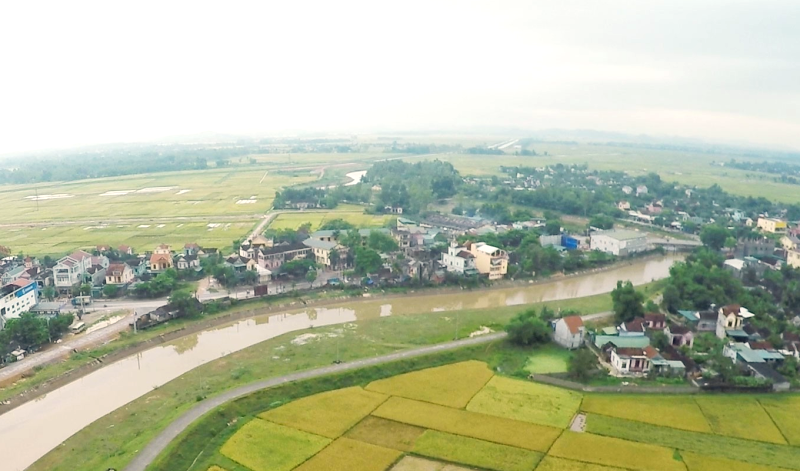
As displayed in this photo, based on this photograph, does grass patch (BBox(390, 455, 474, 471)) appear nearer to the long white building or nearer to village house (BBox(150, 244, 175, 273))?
the long white building

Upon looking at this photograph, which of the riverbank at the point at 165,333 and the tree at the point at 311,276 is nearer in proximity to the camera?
the riverbank at the point at 165,333

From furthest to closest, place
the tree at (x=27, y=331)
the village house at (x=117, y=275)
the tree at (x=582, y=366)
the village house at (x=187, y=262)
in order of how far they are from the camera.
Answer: the village house at (x=187, y=262) < the village house at (x=117, y=275) < the tree at (x=27, y=331) < the tree at (x=582, y=366)

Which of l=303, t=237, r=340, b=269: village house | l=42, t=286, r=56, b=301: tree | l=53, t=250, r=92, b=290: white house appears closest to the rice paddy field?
l=303, t=237, r=340, b=269: village house

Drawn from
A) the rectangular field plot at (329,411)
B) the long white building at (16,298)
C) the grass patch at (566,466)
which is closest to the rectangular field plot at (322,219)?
the long white building at (16,298)

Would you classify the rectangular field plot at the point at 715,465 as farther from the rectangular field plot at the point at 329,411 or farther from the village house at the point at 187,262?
the village house at the point at 187,262

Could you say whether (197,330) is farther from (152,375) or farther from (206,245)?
(206,245)

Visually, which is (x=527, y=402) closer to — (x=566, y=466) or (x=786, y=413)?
(x=566, y=466)

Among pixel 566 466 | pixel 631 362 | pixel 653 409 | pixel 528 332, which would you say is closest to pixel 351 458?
pixel 566 466
